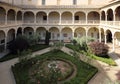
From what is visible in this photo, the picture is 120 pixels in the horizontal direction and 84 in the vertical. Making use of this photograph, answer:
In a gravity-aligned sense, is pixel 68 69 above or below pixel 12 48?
below

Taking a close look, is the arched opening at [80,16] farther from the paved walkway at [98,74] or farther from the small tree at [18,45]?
the paved walkway at [98,74]

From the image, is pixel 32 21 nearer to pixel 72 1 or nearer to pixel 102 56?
pixel 72 1

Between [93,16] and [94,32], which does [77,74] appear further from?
[93,16]

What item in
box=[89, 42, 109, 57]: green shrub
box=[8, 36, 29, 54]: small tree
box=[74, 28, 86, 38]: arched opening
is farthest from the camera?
box=[74, 28, 86, 38]: arched opening

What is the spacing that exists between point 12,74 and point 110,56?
1556 cm

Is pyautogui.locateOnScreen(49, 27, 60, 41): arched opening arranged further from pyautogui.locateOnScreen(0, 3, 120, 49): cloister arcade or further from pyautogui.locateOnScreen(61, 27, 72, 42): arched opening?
pyautogui.locateOnScreen(61, 27, 72, 42): arched opening

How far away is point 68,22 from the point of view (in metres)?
43.0

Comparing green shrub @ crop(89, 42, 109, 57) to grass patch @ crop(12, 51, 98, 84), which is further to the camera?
green shrub @ crop(89, 42, 109, 57)

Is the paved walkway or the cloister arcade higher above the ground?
the cloister arcade

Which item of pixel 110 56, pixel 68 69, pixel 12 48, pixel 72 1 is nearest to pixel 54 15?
pixel 72 1

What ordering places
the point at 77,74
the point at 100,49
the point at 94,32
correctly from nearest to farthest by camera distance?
the point at 77,74, the point at 100,49, the point at 94,32

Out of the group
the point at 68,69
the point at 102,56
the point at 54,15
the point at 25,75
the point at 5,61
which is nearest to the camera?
the point at 25,75

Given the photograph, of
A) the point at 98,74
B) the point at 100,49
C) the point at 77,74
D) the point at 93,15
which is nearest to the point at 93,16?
the point at 93,15

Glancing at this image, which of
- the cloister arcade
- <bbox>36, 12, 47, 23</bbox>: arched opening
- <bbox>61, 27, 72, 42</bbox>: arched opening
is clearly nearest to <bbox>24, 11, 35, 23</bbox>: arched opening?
the cloister arcade
